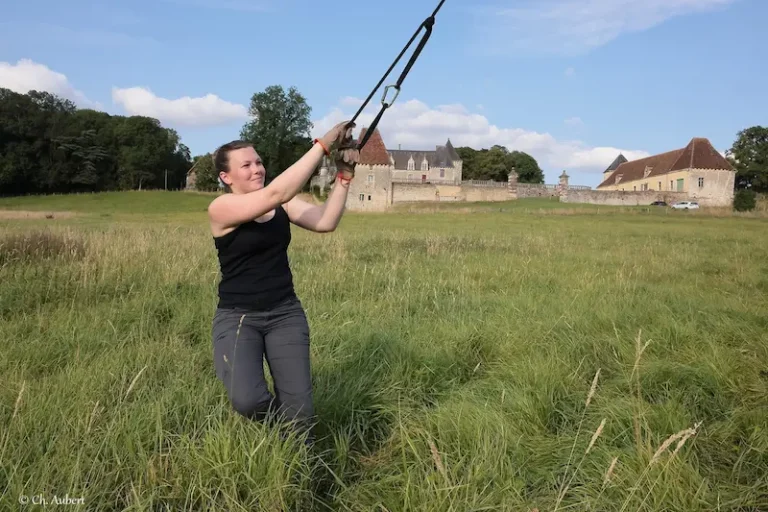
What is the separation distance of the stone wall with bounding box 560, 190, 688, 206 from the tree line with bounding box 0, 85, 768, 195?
22.3m

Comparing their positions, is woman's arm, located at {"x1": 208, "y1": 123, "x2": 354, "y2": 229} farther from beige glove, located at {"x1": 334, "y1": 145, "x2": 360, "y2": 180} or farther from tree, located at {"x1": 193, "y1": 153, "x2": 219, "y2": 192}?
tree, located at {"x1": 193, "y1": 153, "x2": 219, "y2": 192}

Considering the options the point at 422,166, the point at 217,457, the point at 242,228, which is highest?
the point at 422,166

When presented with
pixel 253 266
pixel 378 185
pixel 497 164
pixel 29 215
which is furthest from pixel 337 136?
pixel 497 164

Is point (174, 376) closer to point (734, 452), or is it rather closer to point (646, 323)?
point (734, 452)

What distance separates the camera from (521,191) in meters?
83.6

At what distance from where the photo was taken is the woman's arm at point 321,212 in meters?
2.97

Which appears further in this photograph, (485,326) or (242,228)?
(485,326)

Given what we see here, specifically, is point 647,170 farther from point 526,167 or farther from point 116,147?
point 116,147

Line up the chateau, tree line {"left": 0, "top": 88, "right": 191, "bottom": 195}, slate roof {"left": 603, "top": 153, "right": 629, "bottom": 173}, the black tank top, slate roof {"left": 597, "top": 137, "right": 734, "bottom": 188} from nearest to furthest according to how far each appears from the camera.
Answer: the black tank top
the chateau
tree line {"left": 0, "top": 88, "right": 191, "bottom": 195}
slate roof {"left": 597, "top": 137, "right": 734, "bottom": 188}
slate roof {"left": 603, "top": 153, "right": 629, "bottom": 173}

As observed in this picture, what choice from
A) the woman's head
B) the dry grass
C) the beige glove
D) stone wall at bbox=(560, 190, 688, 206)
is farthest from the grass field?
stone wall at bbox=(560, 190, 688, 206)

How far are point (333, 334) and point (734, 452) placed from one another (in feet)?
9.68

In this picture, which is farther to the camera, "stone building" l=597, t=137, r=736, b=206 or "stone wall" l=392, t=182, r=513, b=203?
"stone wall" l=392, t=182, r=513, b=203

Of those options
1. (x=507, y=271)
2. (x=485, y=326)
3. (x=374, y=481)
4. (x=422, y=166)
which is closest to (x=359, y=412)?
(x=374, y=481)

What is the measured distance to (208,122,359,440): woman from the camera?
8.30 feet
